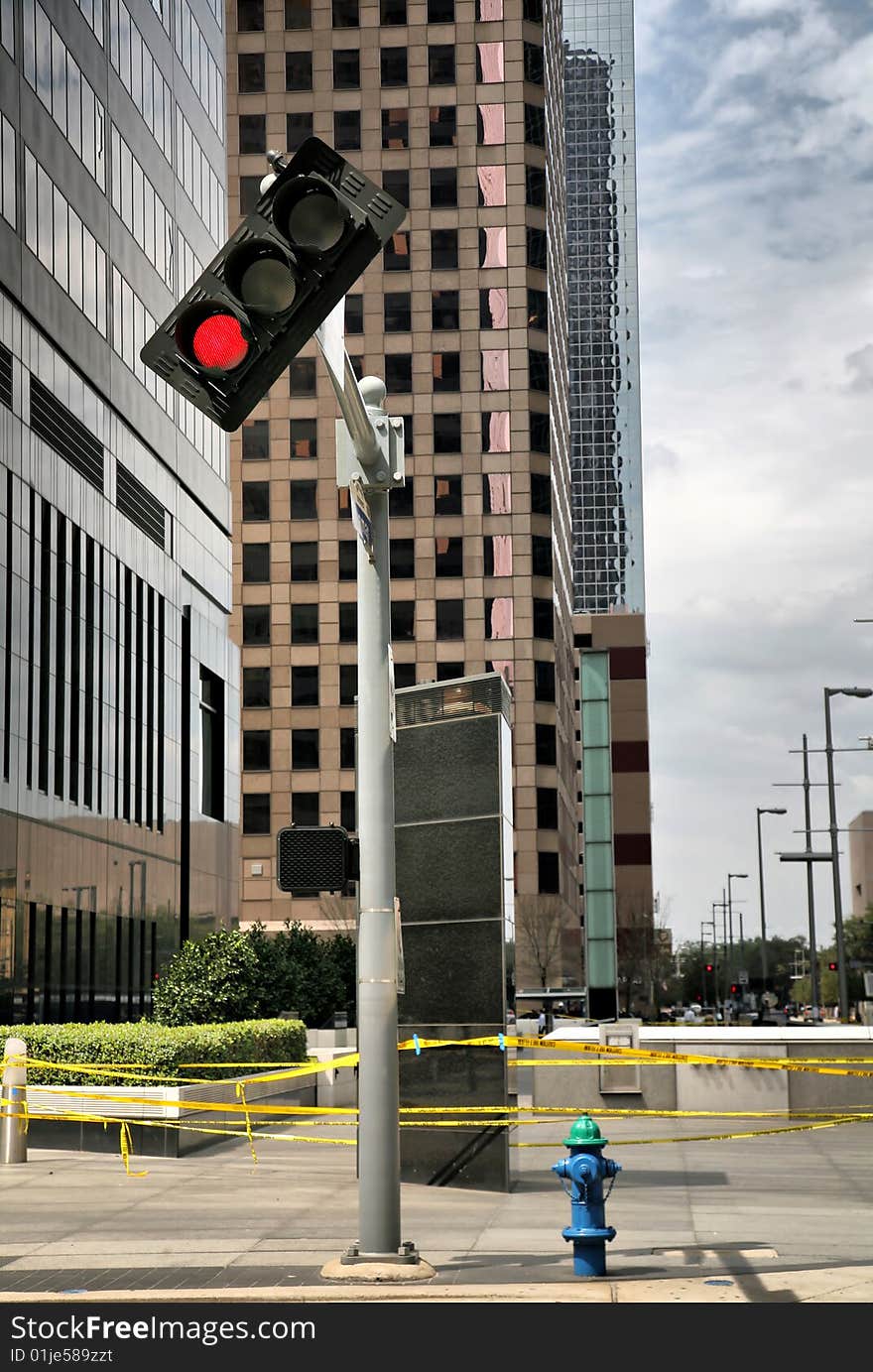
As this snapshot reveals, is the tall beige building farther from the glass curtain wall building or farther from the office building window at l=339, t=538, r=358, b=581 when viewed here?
the glass curtain wall building

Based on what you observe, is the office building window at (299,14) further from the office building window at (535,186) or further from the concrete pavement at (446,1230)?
the concrete pavement at (446,1230)

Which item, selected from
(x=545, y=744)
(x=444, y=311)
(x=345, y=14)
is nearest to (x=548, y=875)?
(x=545, y=744)

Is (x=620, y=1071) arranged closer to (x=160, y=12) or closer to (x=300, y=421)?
(x=160, y=12)

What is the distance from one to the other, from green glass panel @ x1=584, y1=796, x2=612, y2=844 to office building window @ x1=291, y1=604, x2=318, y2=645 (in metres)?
71.5

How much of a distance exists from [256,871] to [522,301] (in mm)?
37769

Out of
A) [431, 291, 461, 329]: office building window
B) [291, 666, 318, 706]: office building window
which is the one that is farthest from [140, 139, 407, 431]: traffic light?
[431, 291, 461, 329]: office building window

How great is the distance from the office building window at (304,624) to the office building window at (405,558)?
5.45m

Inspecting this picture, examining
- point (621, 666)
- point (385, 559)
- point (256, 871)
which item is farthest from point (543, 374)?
point (385, 559)

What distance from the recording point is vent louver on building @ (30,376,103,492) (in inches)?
1773

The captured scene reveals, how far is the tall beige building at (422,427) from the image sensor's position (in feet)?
333


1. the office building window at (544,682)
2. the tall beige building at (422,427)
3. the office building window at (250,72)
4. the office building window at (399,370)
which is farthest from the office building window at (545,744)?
the office building window at (250,72)

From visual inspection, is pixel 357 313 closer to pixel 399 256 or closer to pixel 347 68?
pixel 399 256

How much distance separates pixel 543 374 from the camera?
105 metres
